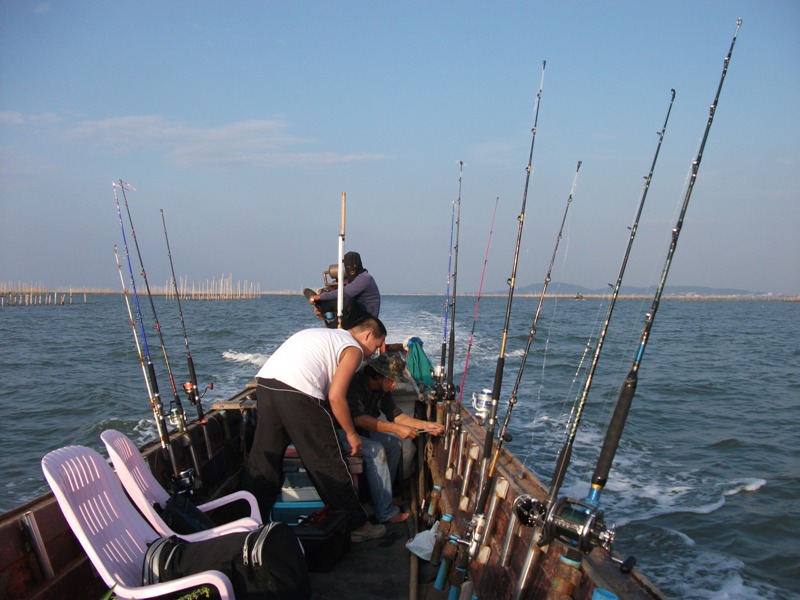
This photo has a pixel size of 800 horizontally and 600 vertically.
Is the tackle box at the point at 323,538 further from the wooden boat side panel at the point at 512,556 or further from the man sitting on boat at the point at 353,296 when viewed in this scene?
the man sitting on boat at the point at 353,296

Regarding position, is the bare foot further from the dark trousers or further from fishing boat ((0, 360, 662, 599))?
the dark trousers

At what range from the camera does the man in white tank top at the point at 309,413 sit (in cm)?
358

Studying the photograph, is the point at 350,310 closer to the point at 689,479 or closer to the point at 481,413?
the point at 481,413

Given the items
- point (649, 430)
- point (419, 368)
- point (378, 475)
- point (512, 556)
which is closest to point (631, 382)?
point (512, 556)

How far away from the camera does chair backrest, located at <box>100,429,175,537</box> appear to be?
279 cm

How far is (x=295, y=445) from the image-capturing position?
366cm

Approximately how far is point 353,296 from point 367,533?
236cm

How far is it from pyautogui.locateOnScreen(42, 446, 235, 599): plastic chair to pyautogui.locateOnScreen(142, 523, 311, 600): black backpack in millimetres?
104

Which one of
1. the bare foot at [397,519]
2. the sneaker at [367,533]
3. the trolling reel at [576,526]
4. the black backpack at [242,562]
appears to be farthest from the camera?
the bare foot at [397,519]

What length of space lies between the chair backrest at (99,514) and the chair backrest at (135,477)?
122 millimetres

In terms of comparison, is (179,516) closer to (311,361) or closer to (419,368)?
(311,361)

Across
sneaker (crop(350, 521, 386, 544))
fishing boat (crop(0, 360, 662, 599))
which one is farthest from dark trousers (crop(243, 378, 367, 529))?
fishing boat (crop(0, 360, 662, 599))

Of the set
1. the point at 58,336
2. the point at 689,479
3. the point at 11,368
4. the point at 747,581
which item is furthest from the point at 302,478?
the point at 58,336

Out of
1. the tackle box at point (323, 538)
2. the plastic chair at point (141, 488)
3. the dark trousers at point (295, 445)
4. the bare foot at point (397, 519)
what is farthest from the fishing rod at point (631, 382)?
the bare foot at point (397, 519)
